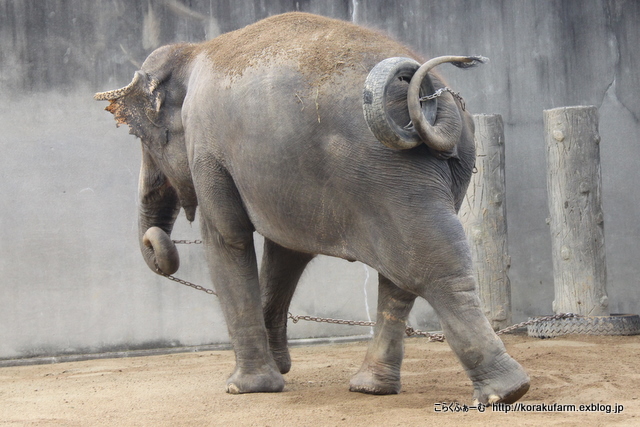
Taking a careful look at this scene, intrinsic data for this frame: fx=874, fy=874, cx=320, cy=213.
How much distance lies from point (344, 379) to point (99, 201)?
313 cm

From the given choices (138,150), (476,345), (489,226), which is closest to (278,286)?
(476,345)

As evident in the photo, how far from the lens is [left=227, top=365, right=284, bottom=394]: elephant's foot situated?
15.3ft

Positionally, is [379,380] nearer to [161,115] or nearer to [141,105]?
[161,115]

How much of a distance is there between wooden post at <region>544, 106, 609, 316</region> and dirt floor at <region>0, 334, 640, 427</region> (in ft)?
1.55

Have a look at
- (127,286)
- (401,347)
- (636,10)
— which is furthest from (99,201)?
(636,10)

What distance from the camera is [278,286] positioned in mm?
5340

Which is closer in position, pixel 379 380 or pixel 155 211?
pixel 379 380

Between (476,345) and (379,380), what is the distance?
993 millimetres

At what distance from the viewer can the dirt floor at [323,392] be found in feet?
12.2

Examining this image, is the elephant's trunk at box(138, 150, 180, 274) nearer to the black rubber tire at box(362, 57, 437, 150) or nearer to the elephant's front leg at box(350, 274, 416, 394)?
the elephant's front leg at box(350, 274, 416, 394)

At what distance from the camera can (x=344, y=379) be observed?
531cm

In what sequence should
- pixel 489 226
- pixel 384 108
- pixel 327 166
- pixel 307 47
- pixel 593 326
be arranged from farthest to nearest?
pixel 489 226, pixel 593 326, pixel 307 47, pixel 327 166, pixel 384 108

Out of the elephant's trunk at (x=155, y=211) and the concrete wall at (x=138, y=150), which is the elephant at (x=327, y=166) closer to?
the elephant's trunk at (x=155, y=211)

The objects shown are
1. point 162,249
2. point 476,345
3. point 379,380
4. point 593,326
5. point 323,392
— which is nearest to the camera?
point 476,345
